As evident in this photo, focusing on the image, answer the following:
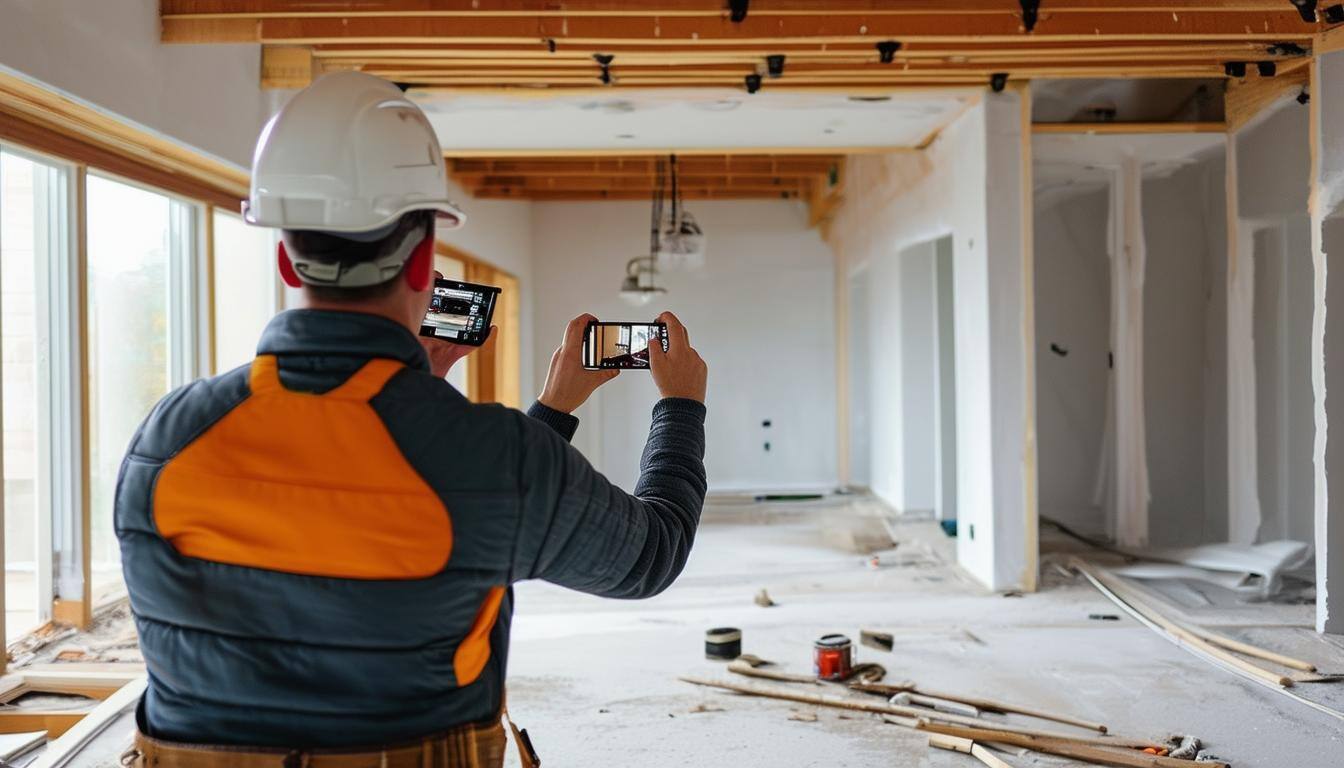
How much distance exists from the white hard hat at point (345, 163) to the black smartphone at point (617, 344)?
1.17 feet

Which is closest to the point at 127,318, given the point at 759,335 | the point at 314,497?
the point at 314,497

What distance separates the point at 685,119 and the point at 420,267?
4491mm

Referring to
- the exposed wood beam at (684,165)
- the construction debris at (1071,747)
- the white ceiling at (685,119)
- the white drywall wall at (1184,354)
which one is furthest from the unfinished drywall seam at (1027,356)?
the exposed wood beam at (684,165)

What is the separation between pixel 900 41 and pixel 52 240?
3.21 meters

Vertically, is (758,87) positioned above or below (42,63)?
above

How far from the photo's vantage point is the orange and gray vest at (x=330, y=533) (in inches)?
38.9

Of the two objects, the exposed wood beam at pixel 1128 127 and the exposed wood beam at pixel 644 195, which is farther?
the exposed wood beam at pixel 644 195

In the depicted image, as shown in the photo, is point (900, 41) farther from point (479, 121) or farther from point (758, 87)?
point (479, 121)

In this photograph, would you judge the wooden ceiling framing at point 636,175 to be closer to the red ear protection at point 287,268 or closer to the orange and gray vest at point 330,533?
the red ear protection at point 287,268

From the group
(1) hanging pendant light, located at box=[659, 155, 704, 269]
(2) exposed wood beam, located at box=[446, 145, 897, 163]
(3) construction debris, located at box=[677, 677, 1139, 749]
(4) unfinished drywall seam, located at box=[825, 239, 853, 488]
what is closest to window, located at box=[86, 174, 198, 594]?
(2) exposed wood beam, located at box=[446, 145, 897, 163]

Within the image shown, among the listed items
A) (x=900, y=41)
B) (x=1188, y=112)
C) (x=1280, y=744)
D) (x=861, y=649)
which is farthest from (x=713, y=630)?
(x=1188, y=112)

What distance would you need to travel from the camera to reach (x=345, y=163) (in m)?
1.11

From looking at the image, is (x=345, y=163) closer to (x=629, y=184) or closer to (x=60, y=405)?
(x=60, y=405)

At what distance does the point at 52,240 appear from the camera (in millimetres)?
3623
